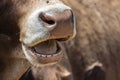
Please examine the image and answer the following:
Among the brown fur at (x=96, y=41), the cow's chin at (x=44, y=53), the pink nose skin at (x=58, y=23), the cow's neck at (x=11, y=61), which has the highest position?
the pink nose skin at (x=58, y=23)

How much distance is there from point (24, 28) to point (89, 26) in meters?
1.63

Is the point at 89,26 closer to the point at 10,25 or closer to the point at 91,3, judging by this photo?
the point at 91,3

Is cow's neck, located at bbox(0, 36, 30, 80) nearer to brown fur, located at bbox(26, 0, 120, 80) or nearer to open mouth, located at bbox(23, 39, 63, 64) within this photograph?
open mouth, located at bbox(23, 39, 63, 64)

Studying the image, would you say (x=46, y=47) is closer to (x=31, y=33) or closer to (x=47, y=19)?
(x=31, y=33)

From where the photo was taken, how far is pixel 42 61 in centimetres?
357

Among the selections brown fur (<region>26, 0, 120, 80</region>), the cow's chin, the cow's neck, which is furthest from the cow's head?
brown fur (<region>26, 0, 120, 80</region>)

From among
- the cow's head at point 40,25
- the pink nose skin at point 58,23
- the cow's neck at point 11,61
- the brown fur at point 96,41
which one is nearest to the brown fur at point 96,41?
the brown fur at point 96,41

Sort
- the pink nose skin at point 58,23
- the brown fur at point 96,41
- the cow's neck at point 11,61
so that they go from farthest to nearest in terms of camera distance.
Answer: the brown fur at point 96,41 < the cow's neck at point 11,61 < the pink nose skin at point 58,23

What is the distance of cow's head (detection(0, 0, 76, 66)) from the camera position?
3.39 metres

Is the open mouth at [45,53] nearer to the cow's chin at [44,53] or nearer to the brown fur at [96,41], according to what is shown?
the cow's chin at [44,53]

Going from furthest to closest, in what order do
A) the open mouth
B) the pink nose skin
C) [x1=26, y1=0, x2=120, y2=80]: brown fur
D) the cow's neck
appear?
[x1=26, y1=0, x2=120, y2=80]: brown fur
the cow's neck
the open mouth
the pink nose skin

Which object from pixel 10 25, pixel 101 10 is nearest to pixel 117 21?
pixel 101 10

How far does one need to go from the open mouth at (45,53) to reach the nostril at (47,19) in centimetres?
24

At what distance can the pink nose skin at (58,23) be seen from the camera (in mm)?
3355
